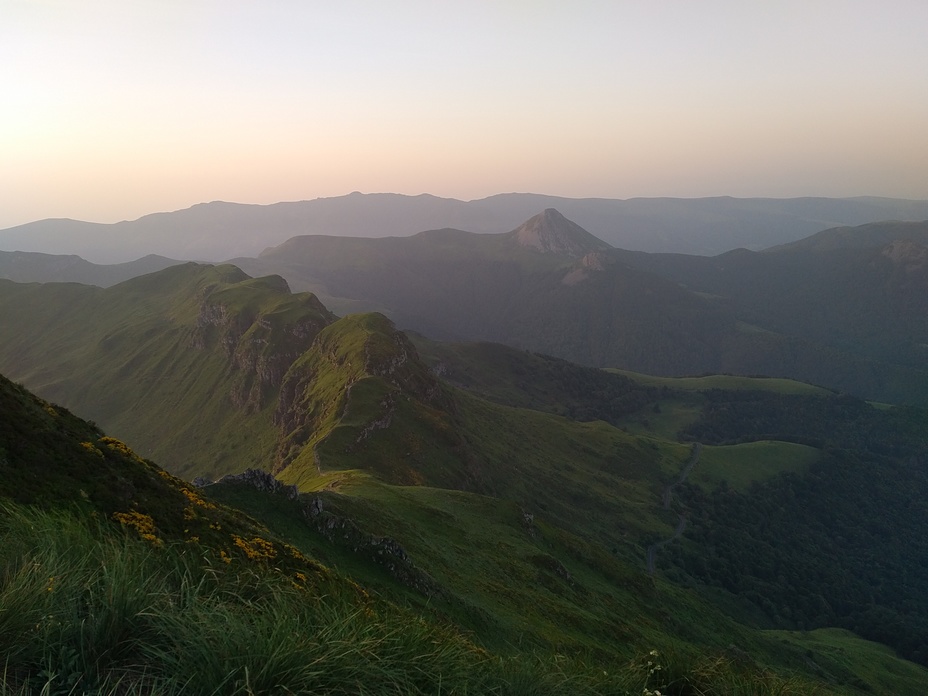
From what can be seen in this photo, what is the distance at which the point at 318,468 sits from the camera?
85.2 m

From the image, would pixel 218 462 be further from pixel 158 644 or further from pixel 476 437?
pixel 158 644

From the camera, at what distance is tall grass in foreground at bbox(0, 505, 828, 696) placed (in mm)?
6598

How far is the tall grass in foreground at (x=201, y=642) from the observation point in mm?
6598

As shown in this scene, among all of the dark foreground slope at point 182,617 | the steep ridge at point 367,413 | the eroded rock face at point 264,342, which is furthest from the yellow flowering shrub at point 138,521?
the eroded rock face at point 264,342

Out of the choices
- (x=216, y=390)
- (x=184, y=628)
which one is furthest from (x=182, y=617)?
(x=216, y=390)

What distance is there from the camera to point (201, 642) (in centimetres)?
684

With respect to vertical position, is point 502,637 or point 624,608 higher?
point 502,637

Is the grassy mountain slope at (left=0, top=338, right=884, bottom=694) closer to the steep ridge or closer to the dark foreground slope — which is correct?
the dark foreground slope

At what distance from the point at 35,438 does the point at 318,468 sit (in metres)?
68.5

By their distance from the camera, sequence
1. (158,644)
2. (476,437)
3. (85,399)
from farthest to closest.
Answer: (85,399), (476,437), (158,644)

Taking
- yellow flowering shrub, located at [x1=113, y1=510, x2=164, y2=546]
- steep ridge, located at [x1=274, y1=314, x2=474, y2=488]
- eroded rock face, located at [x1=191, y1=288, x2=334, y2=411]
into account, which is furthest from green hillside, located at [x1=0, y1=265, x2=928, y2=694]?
eroded rock face, located at [x1=191, y1=288, x2=334, y2=411]

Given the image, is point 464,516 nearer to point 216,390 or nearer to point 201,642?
point 201,642

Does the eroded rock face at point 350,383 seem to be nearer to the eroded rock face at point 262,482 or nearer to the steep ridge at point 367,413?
the steep ridge at point 367,413

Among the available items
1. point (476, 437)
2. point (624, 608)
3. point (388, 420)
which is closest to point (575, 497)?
point (476, 437)
